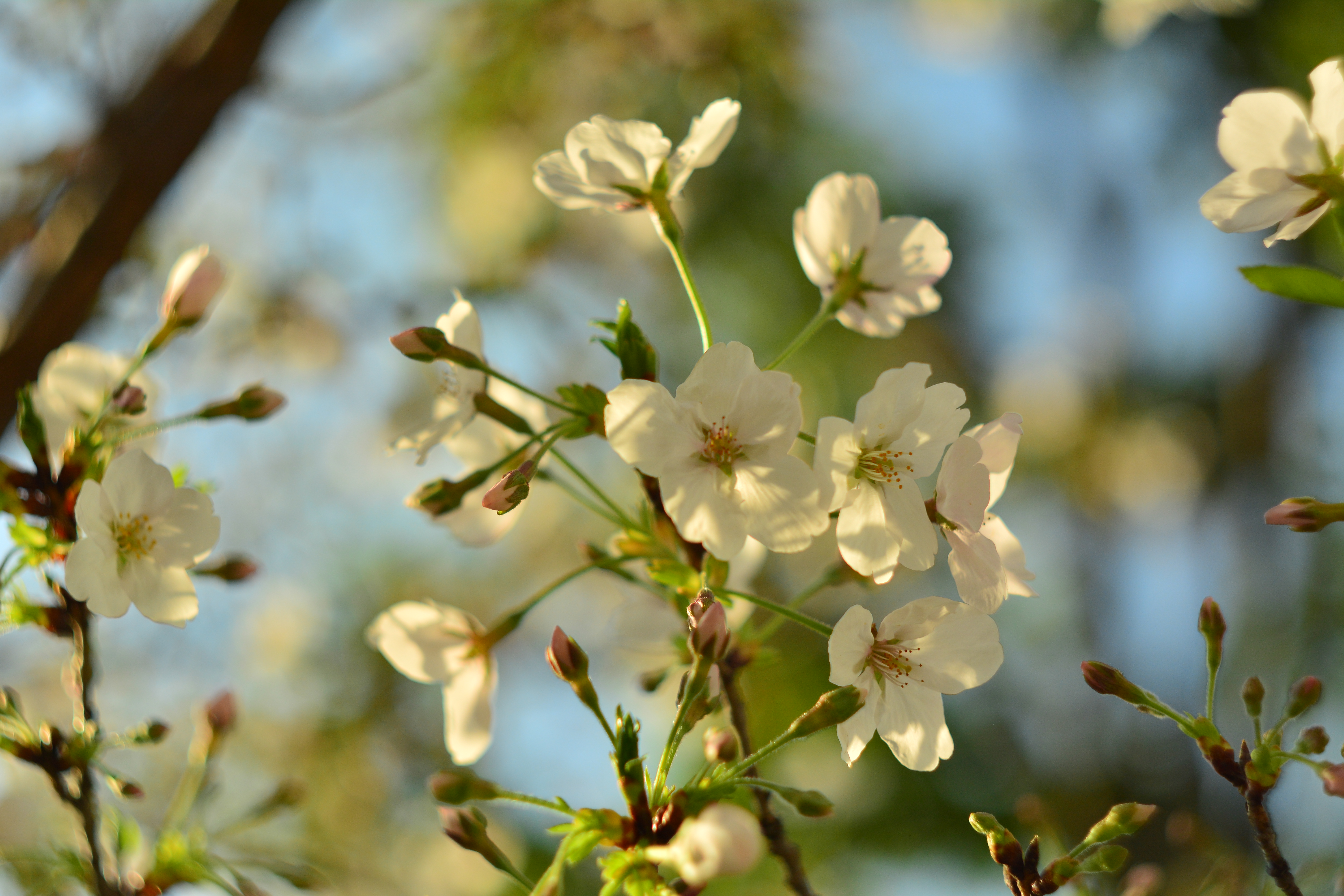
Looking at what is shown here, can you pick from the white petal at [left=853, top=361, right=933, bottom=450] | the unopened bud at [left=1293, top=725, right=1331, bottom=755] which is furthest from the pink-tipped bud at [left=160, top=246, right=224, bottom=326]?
the unopened bud at [left=1293, top=725, right=1331, bottom=755]

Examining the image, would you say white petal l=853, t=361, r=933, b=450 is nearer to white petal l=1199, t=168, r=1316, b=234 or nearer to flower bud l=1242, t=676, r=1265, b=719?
white petal l=1199, t=168, r=1316, b=234

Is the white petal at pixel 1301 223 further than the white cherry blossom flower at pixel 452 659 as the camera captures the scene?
No

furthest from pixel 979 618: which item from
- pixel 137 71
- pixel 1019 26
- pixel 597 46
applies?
pixel 1019 26

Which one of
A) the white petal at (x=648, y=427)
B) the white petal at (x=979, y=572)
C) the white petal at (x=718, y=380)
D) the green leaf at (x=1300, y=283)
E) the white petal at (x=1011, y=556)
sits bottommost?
the white petal at (x=1011, y=556)

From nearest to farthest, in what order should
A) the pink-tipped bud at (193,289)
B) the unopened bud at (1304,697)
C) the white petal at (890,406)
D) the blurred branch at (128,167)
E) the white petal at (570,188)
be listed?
1. the white petal at (890,406)
2. the unopened bud at (1304,697)
3. the white petal at (570,188)
4. the pink-tipped bud at (193,289)
5. the blurred branch at (128,167)

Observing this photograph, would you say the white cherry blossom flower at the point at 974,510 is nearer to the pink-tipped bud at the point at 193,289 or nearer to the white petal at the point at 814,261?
the white petal at the point at 814,261

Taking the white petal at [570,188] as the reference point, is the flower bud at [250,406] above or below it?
below

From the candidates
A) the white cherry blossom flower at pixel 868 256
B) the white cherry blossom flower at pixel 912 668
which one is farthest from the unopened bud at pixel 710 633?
the white cherry blossom flower at pixel 868 256
